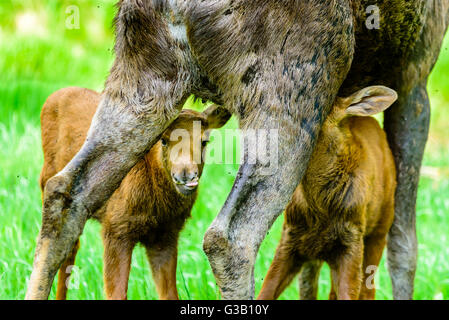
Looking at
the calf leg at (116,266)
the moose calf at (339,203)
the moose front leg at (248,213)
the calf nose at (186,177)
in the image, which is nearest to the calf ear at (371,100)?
the moose calf at (339,203)

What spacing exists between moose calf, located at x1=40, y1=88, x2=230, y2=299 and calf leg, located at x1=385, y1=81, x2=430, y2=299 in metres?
1.33

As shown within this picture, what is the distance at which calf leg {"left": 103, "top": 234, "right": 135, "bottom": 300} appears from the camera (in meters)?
4.98

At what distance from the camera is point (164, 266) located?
5.30m

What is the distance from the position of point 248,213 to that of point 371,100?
47.9 inches

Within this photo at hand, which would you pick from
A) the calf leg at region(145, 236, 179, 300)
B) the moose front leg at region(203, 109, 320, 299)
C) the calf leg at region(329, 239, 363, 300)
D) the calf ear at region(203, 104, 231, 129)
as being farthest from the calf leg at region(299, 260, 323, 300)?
the moose front leg at region(203, 109, 320, 299)

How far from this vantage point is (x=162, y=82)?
163 inches

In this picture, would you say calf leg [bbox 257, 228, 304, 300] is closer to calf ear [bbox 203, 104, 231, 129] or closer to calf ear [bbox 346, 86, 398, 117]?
calf ear [bbox 203, 104, 231, 129]

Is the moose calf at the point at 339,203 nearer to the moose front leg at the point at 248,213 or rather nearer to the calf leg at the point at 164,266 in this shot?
the calf leg at the point at 164,266

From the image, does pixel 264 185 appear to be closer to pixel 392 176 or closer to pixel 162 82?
pixel 162 82

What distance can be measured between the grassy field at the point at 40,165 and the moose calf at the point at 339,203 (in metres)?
0.82

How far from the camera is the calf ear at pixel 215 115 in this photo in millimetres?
5055
